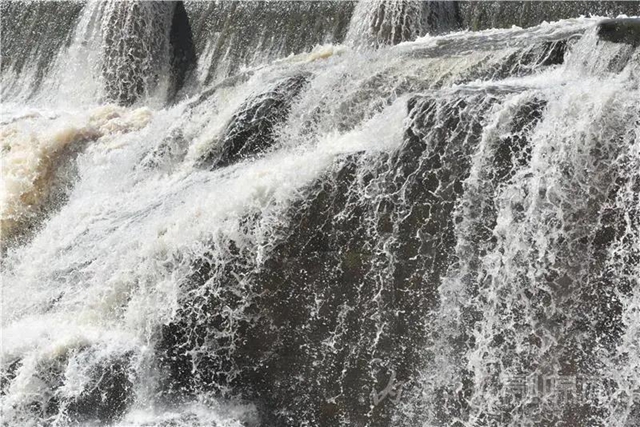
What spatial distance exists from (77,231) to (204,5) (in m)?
5.51

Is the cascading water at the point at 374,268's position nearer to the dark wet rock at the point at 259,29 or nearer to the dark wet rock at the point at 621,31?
the dark wet rock at the point at 621,31

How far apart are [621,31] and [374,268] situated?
2.96 metres

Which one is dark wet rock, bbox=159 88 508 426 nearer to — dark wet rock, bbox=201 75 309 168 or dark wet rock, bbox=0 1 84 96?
dark wet rock, bbox=201 75 309 168

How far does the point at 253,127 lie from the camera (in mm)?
7648

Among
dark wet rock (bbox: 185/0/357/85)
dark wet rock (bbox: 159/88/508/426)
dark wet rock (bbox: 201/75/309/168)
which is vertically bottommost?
dark wet rock (bbox: 159/88/508/426)

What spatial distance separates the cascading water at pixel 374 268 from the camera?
5277 millimetres

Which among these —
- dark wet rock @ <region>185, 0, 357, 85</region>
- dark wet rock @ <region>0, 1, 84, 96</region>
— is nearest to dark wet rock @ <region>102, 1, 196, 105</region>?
dark wet rock @ <region>185, 0, 357, 85</region>

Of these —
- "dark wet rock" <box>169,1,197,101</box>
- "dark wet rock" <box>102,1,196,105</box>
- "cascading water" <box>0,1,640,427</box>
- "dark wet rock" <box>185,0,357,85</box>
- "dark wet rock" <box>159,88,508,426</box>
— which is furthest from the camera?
"dark wet rock" <box>169,1,197,101</box>

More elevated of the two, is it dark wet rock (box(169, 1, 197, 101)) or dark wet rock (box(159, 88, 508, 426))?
dark wet rock (box(169, 1, 197, 101))

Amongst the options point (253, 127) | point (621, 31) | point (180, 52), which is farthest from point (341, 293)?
point (180, 52)

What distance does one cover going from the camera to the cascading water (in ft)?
17.3

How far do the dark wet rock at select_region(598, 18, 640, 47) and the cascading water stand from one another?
16 millimetres

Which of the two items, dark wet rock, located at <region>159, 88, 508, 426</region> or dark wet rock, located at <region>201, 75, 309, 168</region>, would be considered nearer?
dark wet rock, located at <region>159, 88, 508, 426</region>

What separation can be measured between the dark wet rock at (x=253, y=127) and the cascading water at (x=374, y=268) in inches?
0.8
